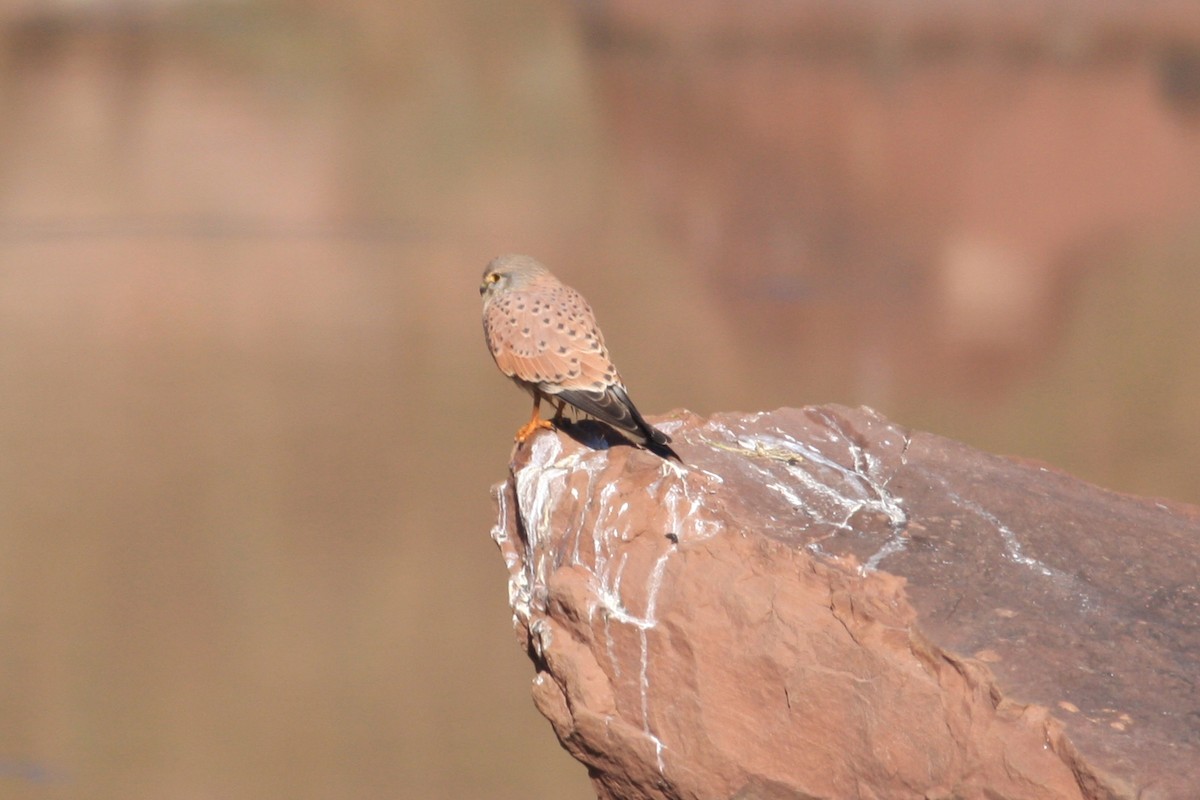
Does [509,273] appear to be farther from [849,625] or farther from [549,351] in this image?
[849,625]

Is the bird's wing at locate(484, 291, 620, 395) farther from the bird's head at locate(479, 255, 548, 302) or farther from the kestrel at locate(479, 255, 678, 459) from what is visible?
the bird's head at locate(479, 255, 548, 302)

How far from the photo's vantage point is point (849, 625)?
122 inches

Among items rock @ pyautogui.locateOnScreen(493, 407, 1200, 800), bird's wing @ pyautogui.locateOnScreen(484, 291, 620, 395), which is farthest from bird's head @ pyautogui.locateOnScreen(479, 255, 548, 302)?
rock @ pyautogui.locateOnScreen(493, 407, 1200, 800)

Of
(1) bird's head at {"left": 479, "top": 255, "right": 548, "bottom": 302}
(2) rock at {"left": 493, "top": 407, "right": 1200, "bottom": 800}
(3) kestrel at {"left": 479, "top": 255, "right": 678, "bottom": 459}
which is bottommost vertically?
(2) rock at {"left": 493, "top": 407, "right": 1200, "bottom": 800}

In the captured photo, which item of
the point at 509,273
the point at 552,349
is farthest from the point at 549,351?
the point at 509,273

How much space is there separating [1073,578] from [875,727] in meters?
0.65

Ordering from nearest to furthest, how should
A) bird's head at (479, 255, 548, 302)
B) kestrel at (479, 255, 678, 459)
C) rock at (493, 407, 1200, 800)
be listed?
rock at (493, 407, 1200, 800) → kestrel at (479, 255, 678, 459) → bird's head at (479, 255, 548, 302)

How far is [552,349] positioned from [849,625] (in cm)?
116

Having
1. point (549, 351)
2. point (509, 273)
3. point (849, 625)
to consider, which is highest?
point (509, 273)

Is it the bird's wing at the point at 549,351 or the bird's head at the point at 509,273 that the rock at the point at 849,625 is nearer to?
the bird's wing at the point at 549,351

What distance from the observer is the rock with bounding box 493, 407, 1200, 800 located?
9.45 feet

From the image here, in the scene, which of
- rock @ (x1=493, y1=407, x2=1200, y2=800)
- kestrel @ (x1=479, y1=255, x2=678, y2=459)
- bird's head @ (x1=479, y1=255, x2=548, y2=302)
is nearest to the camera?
rock @ (x1=493, y1=407, x2=1200, y2=800)

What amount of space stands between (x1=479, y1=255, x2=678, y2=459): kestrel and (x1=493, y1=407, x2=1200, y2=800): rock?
4.5 inches

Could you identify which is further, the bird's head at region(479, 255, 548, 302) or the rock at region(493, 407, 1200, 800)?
the bird's head at region(479, 255, 548, 302)
